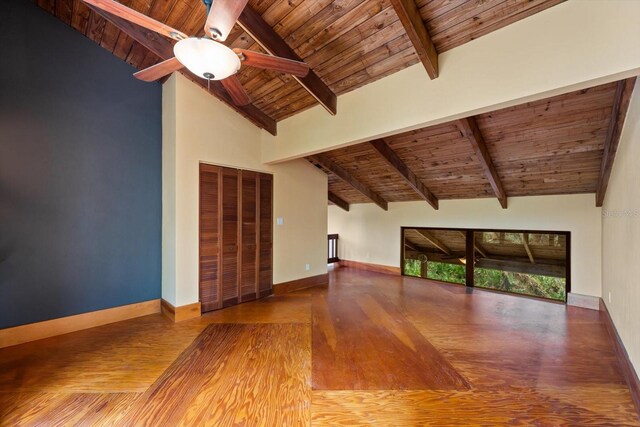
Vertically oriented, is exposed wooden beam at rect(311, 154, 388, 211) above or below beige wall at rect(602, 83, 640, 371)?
above

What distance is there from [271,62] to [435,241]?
5.99 m

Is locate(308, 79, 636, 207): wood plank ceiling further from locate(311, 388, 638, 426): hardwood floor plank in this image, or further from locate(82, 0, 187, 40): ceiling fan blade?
locate(82, 0, 187, 40): ceiling fan blade

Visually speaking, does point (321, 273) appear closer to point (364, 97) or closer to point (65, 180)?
point (364, 97)

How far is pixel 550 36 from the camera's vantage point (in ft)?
6.15

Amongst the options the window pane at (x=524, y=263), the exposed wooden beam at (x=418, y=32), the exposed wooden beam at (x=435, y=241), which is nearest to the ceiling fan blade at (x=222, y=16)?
the exposed wooden beam at (x=418, y=32)

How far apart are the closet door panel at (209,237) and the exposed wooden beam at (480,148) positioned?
10.8ft

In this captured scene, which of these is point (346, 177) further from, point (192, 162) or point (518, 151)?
point (192, 162)

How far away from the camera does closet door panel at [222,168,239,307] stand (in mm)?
3877

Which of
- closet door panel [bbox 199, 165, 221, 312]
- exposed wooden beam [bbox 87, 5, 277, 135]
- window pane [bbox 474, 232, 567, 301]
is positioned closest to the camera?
exposed wooden beam [bbox 87, 5, 277, 135]

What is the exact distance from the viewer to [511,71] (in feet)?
6.73

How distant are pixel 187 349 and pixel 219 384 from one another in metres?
0.78

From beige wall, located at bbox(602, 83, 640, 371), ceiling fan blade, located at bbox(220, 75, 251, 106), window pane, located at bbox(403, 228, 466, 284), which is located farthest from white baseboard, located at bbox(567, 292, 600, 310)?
ceiling fan blade, located at bbox(220, 75, 251, 106)

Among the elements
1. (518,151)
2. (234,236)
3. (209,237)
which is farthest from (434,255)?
(209,237)

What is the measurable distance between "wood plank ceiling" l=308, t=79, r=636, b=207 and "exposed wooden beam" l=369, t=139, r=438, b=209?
0.07 metres
